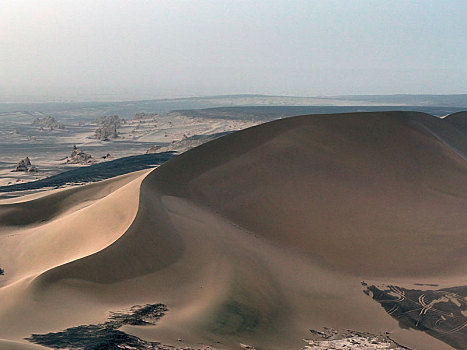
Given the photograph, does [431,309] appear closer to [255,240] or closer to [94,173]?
[255,240]

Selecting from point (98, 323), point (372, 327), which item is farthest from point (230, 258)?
point (98, 323)

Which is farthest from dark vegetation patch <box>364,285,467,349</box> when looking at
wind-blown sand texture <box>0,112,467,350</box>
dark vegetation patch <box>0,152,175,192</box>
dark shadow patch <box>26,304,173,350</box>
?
dark vegetation patch <box>0,152,175,192</box>

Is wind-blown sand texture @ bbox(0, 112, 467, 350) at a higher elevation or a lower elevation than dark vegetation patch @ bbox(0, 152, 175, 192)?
higher

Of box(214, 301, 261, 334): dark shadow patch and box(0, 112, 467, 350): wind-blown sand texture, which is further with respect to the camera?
box(0, 112, 467, 350): wind-blown sand texture

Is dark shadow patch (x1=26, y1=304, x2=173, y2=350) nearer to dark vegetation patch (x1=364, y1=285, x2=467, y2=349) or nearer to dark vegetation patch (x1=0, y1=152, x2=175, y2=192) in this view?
dark vegetation patch (x1=364, y1=285, x2=467, y2=349)

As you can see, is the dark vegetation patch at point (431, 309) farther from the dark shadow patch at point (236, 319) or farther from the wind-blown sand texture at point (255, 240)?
the dark shadow patch at point (236, 319)
